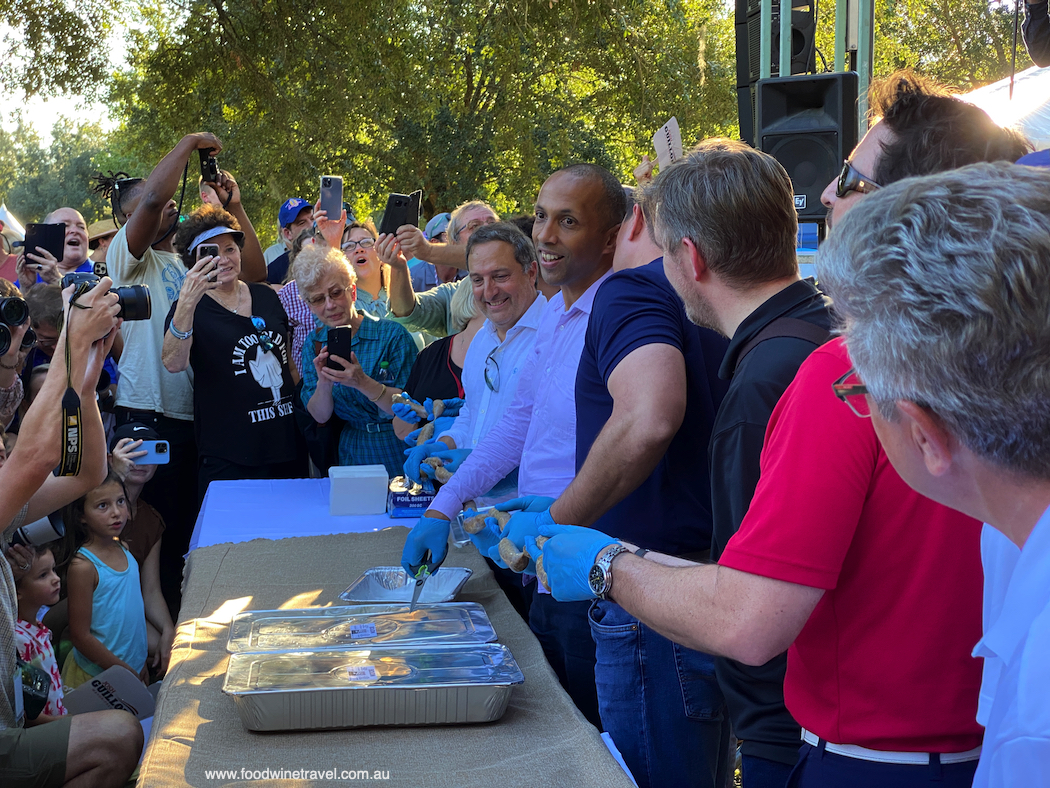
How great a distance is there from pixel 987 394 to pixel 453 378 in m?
3.21

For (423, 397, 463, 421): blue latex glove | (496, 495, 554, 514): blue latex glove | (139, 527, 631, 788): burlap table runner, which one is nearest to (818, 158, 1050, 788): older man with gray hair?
(139, 527, 631, 788): burlap table runner

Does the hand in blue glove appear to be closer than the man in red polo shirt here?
No

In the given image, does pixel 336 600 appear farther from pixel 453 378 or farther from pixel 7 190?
pixel 7 190

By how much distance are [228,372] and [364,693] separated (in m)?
2.79

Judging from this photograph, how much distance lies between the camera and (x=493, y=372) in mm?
3117

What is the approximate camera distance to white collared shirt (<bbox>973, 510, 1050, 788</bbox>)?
69cm

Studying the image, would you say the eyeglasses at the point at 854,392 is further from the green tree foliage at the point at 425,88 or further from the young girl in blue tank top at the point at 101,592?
the green tree foliage at the point at 425,88

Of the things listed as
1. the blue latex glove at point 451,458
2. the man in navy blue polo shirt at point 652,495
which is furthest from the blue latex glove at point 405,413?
the man in navy blue polo shirt at point 652,495

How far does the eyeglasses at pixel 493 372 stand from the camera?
3.08 metres

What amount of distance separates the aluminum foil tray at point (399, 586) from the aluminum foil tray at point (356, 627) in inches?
5.3

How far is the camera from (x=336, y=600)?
2426 millimetres

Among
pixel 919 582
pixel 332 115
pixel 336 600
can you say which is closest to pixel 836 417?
pixel 919 582

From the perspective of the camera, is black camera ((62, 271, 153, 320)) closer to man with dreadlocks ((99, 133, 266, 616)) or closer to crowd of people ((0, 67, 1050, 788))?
crowd of people ((0, 67, 1050, 788))

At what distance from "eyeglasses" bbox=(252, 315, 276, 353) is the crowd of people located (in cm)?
28
